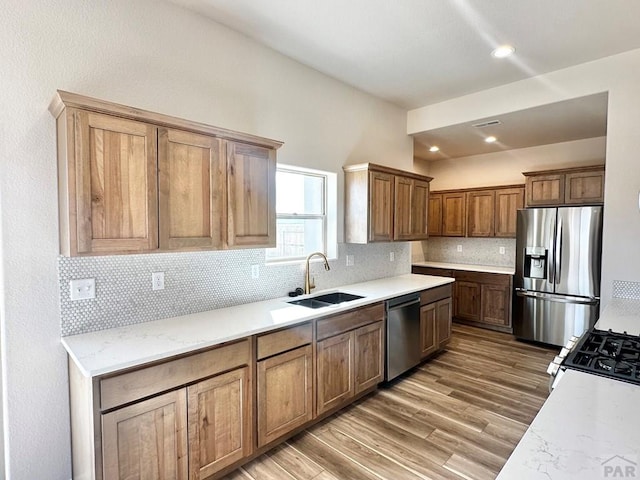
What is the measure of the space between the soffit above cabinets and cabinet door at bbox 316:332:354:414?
10.1 feet

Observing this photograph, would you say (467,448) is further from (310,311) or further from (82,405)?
(82,405)

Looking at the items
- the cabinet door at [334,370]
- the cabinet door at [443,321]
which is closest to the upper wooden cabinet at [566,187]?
the cabinet door at [443,321]

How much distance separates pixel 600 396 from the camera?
1.26m

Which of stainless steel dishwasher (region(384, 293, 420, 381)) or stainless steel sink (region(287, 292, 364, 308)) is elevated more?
stainless steel sink (region(287, 292, 364, 308))

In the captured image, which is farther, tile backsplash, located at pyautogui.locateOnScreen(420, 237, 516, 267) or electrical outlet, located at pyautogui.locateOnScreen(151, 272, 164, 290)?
tile backsplash, located at pyautogui.locateOnScreen(420, 237, 516, 267)

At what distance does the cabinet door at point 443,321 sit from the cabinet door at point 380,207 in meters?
1.01

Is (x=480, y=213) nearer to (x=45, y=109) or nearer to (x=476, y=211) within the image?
(x=476, y=211)

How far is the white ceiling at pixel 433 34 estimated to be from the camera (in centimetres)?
236

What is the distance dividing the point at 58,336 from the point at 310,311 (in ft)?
5.08

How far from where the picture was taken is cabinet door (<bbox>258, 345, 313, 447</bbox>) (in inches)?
85.1

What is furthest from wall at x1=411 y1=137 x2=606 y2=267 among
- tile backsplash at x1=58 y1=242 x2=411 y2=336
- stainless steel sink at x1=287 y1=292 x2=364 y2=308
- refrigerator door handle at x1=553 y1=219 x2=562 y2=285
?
tile backsplash at x1=58 y1=242 x2=411 y2=336

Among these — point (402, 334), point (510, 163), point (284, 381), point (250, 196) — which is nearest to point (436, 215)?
point (510, 163)

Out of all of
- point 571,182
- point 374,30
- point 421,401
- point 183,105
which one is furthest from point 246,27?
point 571,182

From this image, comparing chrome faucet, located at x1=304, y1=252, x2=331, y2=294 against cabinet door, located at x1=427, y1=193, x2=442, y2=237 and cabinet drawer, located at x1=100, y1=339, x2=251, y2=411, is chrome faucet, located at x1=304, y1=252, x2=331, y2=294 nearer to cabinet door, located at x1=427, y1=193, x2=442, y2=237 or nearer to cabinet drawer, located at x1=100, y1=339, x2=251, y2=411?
cabinet drawer, located at x1=100, y1=339, x2=251, y2=411
